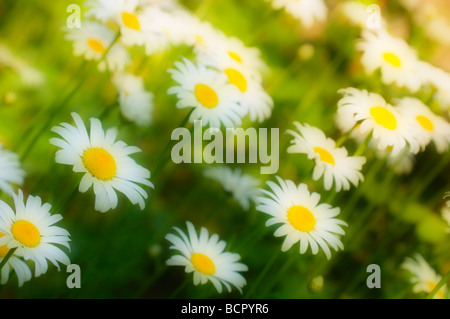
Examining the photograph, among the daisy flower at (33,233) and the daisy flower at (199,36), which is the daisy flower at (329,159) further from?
the daisy flower at (33,233)

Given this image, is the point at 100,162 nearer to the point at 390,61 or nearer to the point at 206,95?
the point at 206,95

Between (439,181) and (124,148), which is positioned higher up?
(439,181)

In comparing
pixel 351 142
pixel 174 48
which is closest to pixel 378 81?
pixel 351 142

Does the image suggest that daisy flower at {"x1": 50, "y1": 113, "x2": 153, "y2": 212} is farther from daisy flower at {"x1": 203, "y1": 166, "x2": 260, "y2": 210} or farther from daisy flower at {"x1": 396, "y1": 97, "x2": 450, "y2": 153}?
daisy flower at {"x1": 396, "y1": 97, "x2": 450, "y2": 153}

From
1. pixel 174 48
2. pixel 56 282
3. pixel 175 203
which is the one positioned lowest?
pixel 56 282

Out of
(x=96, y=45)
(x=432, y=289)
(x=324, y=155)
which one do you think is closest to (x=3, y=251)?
(x=96, y=45)

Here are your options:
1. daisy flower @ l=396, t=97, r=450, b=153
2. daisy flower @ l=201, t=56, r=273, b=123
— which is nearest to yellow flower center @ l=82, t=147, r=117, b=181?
daisy flower @ l=201, t=56, r=273, b=123

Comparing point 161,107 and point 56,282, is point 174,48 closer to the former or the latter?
point 161,107
